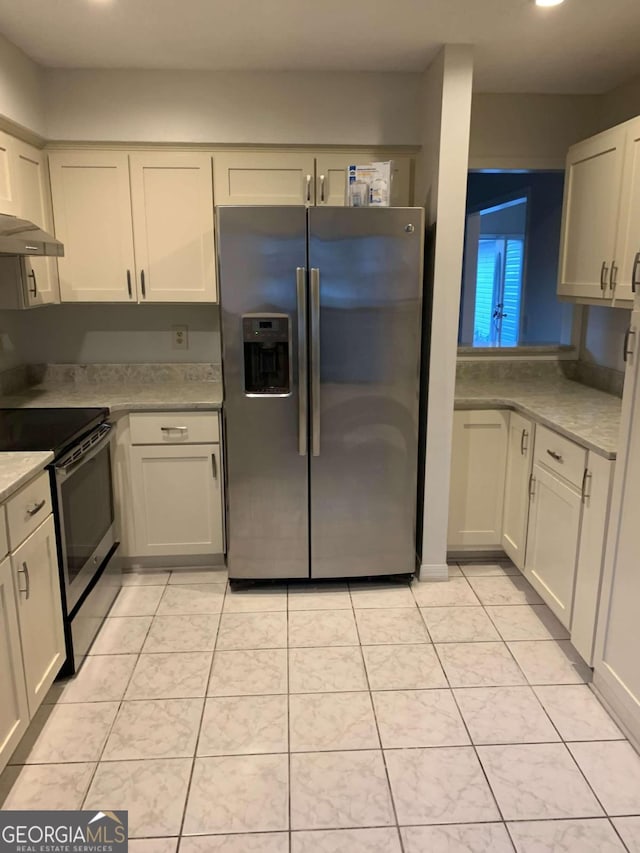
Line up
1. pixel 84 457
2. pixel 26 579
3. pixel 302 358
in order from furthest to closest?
pixel 302 358 < pixel 84 457 < pixel 26 579

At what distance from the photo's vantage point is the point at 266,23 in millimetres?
2324

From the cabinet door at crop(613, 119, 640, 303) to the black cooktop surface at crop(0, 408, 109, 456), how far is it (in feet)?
7.50

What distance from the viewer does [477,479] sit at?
10.0ft

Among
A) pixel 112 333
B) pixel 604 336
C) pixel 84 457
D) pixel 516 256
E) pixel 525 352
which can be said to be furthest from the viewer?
pixel 516 256

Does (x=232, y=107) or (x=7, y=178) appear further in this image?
(x=232, y=107)

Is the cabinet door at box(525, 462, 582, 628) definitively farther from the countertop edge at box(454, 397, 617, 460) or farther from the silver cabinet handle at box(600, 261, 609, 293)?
the silver cabinet handle at box(600, 261, 609, 293)

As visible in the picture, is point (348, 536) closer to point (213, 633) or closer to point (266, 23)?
point (213, 633)

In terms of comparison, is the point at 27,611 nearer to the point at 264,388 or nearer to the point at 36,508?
the point at 36,508

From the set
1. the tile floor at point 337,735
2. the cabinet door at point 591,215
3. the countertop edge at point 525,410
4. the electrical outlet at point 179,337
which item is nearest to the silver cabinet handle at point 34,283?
the electrical outlet at point 179,337

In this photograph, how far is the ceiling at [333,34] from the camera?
2.19 m

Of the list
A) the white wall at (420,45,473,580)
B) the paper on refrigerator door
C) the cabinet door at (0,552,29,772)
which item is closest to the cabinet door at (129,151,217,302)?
the paper on refrigerator door

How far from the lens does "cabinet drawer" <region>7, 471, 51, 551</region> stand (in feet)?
5.88

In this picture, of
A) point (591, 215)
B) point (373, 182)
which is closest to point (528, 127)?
point (591, 215)

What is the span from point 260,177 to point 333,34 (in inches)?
29.0
